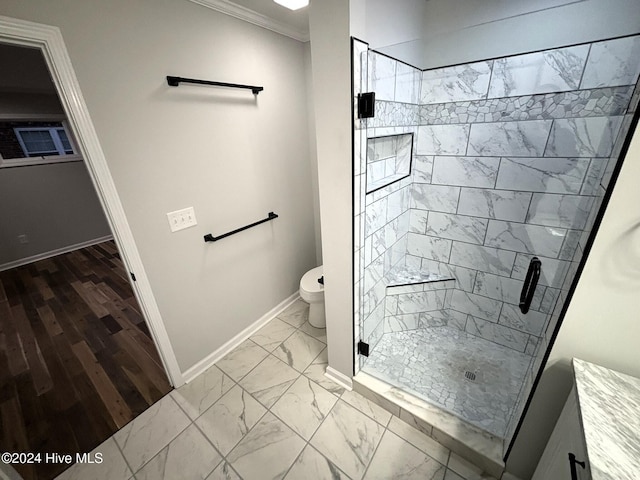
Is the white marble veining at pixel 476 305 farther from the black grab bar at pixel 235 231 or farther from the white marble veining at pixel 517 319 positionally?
the black grab bar at pixel 235 231

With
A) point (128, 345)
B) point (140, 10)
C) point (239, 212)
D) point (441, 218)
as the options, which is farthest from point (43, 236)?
point (441, 218)

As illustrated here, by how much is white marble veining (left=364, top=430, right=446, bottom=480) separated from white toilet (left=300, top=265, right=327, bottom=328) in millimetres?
946

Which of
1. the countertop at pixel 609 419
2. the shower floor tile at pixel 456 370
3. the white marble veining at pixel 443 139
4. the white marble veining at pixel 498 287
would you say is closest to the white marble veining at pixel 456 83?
the white marble veining at pixel 443 139

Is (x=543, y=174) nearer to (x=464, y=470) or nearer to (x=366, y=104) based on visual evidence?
(x=366, y=104)

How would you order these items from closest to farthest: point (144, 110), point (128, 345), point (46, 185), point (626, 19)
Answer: point (626, 19)
point (144, 110)
point (128, 345)
point (46, 185)

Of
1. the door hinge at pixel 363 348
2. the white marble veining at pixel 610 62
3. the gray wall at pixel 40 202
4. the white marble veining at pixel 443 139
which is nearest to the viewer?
the white marble veining at pixel 610 62

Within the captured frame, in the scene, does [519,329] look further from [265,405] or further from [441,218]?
[265,405]

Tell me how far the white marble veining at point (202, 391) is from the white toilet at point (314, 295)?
2.61ft

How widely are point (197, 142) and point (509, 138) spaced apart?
1.95 m

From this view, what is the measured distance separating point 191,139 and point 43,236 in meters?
4.13

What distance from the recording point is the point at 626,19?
114cm

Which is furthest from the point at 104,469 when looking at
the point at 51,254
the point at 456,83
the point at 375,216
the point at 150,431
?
the point at 51,254

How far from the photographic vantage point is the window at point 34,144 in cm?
345

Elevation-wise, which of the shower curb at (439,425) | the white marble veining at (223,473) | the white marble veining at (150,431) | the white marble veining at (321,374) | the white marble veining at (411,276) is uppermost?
the white marble veining at (411,276)
